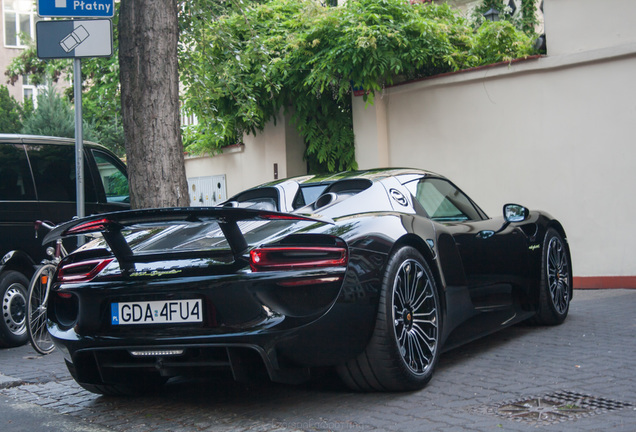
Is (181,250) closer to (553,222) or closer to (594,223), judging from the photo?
(553,222)

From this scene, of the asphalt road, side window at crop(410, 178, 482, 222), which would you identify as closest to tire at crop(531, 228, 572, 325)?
the asphalt road

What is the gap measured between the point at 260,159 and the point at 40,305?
724cm

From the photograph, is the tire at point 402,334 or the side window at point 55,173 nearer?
the tire at point 402,334

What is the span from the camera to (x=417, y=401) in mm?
4008

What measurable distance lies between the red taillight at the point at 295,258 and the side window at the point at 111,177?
512cm

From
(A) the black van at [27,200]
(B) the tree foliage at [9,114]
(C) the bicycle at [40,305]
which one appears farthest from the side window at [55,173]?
(B) the tree foliage at [9,114]

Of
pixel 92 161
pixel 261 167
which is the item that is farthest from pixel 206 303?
pixel 261 167

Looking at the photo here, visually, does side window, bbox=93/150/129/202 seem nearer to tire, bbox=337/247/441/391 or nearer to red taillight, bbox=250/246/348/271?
tire, bbox=337/247/441/391

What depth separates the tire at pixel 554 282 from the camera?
19.5ft

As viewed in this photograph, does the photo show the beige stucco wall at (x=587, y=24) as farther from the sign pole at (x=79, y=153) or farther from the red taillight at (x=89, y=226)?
the red taillight at (x=89, y=226)

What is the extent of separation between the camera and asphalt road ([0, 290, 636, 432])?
12.0ft

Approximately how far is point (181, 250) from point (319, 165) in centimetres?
899

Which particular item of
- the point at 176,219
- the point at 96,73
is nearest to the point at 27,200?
the point at 176,219

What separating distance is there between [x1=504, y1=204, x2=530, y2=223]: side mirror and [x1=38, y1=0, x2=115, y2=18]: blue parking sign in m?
3.76
